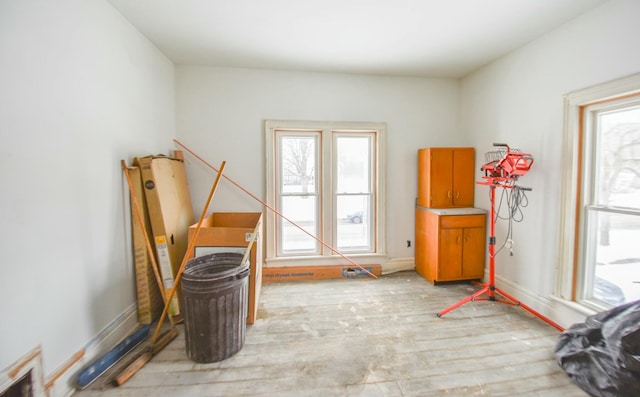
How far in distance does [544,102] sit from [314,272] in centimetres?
313

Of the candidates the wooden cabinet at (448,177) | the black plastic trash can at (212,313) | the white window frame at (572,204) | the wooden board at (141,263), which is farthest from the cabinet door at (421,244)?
the wooden board at (141,263)

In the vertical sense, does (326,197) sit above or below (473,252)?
above

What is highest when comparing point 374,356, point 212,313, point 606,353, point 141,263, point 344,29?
point 344,29

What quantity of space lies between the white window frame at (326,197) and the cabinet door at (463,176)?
898mm

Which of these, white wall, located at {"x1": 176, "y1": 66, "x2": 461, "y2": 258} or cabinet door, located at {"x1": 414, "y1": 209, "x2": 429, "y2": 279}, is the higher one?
Result: white wall, located at {"x1": 176, "y1": 66, "x2": 461, "y2": 258}

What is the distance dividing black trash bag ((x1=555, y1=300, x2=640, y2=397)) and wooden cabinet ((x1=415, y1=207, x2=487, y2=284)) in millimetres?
1325

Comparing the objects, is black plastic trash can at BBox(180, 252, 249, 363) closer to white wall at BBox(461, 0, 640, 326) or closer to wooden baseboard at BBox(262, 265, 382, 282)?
wooden baseboard at BBox(262, 265, 382, 282)

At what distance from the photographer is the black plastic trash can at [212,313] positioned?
1947 mm

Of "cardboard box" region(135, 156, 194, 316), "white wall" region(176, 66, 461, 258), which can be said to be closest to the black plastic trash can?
"cardboard box" region(135, 156, 194, 316)

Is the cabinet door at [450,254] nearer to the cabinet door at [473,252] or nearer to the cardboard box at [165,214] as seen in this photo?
the cabinet door at [473,252]

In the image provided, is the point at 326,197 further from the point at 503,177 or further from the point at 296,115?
the point at 503,177

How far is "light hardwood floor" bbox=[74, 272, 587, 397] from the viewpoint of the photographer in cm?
175

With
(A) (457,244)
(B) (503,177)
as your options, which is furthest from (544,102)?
(A) (457,244)

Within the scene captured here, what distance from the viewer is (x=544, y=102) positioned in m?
2.60
